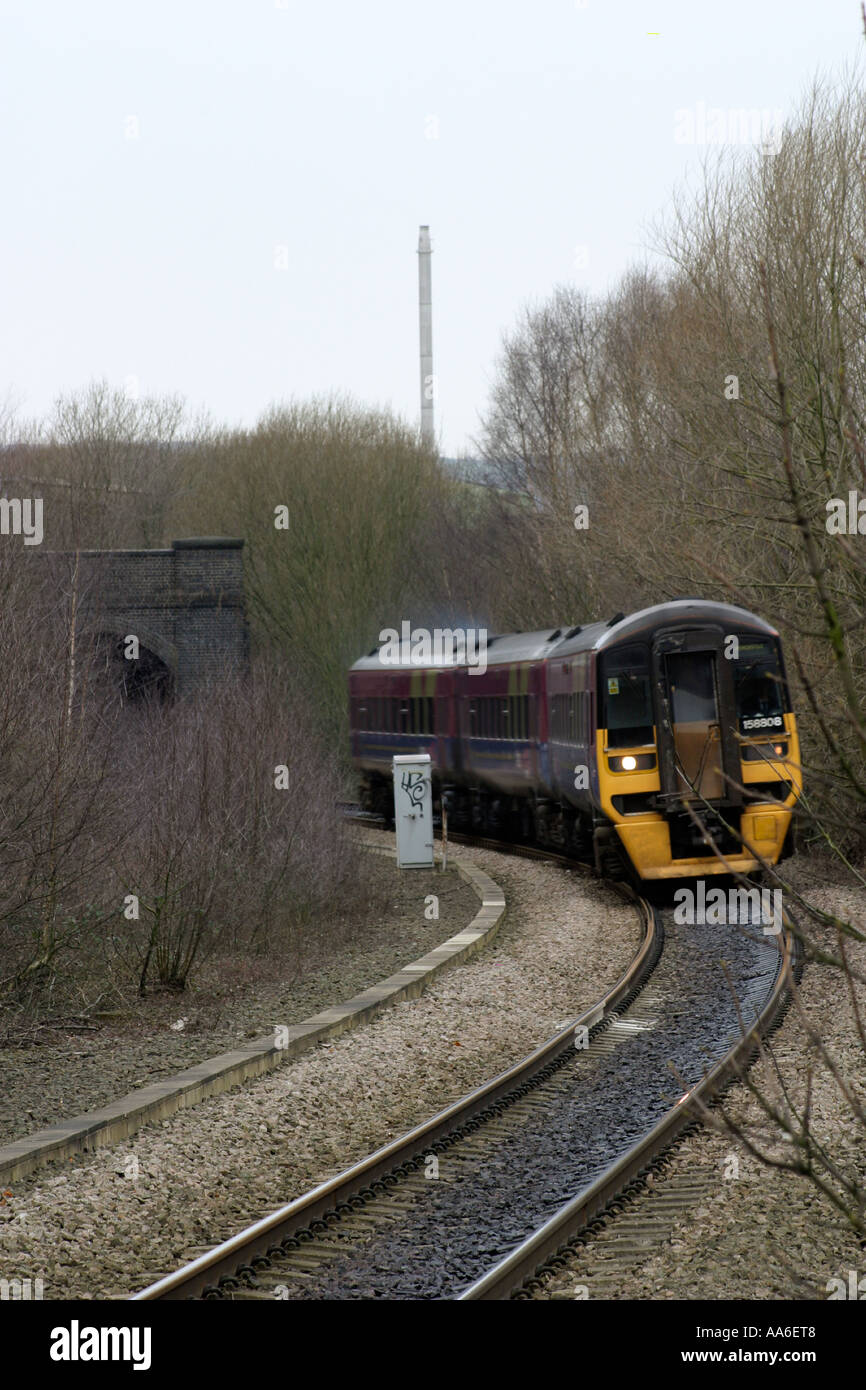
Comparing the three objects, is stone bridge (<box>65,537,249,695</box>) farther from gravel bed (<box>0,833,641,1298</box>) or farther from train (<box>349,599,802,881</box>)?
gravel bed (<box>0,833,641,1298</box>)

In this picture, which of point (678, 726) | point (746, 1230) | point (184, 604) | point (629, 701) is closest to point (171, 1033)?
point (746, 1230)

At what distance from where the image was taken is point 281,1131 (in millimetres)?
8961

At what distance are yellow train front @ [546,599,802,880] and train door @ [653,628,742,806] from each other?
0.01m

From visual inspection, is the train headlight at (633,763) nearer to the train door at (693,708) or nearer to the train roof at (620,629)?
the train door at (693,708)

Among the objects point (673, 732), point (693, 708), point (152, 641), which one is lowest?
point (673, 732)

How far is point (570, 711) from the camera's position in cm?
1923

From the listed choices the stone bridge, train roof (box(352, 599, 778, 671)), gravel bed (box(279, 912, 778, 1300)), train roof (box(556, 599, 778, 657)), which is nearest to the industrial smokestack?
the stone bridge

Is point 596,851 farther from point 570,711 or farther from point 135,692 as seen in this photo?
point 135,692

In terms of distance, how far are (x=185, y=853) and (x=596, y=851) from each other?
564 cm

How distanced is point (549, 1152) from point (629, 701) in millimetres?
9262

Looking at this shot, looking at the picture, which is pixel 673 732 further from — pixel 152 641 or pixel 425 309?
pixel 425 309

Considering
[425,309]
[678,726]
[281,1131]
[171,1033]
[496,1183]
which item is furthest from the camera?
[425,309]

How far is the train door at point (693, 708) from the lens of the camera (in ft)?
55.9

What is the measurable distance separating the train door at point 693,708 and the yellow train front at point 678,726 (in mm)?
11
